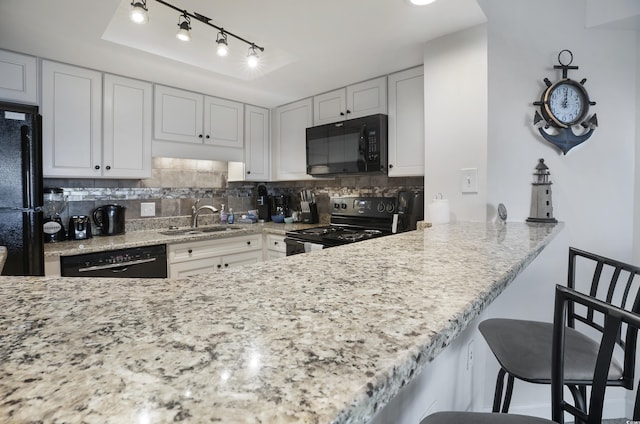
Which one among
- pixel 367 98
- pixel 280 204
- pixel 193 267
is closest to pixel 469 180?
pixel 367 98

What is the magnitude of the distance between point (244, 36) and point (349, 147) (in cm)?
114

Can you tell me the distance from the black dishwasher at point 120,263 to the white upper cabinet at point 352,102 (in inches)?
71.6

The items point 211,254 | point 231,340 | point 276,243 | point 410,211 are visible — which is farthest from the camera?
point 276,243

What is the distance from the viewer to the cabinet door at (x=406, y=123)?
2.36 m

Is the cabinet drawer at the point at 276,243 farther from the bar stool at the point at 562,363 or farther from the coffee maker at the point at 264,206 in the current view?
the bar stool at the point at 562,363

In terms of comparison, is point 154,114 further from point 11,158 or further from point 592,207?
point 592,207

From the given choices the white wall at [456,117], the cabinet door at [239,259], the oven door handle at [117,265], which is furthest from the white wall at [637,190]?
the oven door handle at [117,265]

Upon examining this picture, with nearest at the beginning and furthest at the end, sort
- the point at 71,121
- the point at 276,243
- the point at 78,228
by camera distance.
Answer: the point at 71,121 → the point at 78,228 → the point at 276,243

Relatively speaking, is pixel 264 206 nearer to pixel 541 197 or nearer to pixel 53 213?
pixel 53 213

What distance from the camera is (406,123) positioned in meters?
2.43

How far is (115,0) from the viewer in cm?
154

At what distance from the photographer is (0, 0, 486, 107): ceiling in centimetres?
163

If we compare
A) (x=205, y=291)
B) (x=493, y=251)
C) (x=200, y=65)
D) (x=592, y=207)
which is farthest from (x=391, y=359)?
(x=200, y=65)

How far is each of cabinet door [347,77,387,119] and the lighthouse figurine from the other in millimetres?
1201
